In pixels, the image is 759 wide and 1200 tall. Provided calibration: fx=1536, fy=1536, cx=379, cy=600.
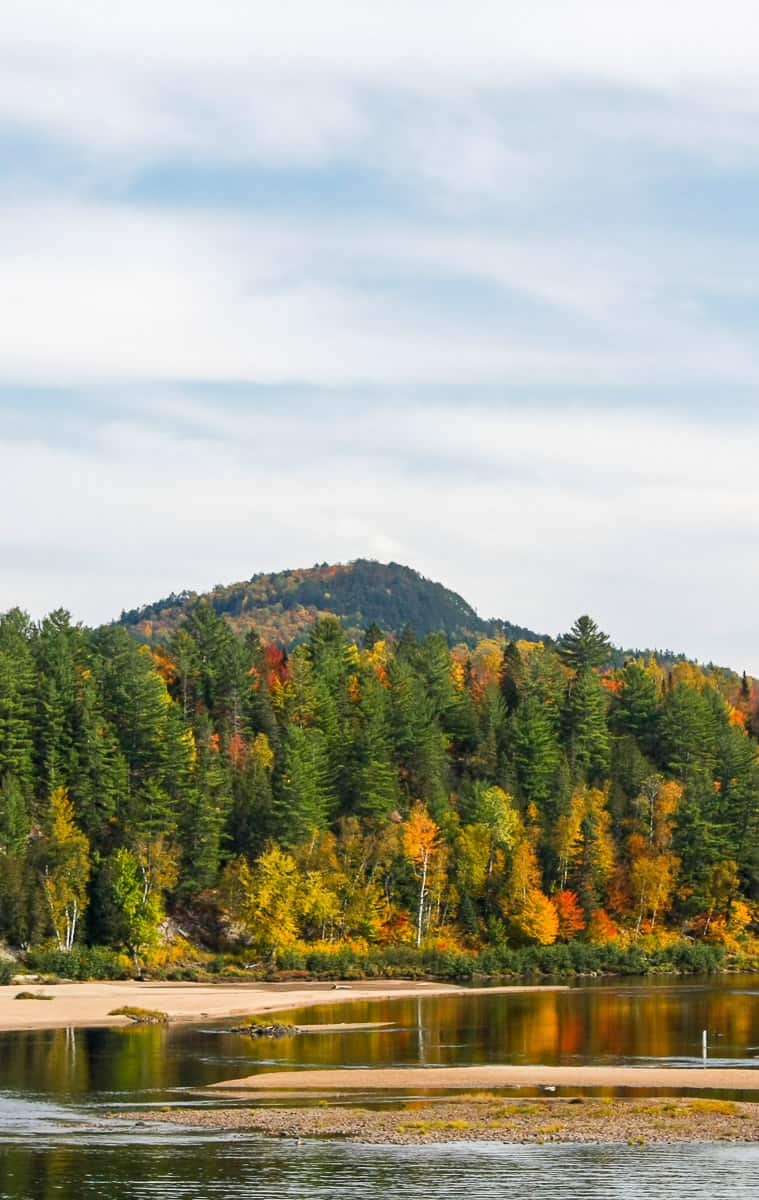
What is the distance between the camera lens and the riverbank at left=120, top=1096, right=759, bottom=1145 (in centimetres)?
4734

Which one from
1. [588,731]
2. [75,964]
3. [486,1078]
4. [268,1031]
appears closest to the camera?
[486,1078]

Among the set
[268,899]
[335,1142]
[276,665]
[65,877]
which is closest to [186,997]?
[65,877]

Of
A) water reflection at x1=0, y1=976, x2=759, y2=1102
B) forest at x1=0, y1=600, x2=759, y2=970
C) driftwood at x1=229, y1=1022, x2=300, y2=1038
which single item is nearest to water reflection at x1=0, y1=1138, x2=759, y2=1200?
water reflection at x1=0, y1=976, x2=759, y2=1102

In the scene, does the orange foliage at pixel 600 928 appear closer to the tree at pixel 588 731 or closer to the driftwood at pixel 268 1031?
the tree at pixel 588 731

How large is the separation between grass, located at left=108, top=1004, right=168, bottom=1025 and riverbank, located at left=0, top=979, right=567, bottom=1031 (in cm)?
50

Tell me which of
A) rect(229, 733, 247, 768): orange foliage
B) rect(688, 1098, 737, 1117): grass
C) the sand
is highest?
rect(229, 733, 247, 768): orange foliage

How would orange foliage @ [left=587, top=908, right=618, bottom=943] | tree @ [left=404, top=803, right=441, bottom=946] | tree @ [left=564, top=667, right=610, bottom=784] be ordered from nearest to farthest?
tree @ [left=404, top=803, right=441, bottom=946], orange foliage @ [left=587, top=908, right=618, bottom=943], tree @ [left=564, top=667, right=610, bottom=784]

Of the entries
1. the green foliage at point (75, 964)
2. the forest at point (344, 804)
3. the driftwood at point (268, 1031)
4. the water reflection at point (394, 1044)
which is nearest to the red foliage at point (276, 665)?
the forest at point (344, 804)

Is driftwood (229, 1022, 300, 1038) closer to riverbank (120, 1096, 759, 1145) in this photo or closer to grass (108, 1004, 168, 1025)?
grass (108, 1004, 168, 1025)

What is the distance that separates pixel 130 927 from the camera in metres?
115

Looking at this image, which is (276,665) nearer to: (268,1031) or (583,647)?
(583,647)

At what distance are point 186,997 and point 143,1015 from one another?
37.4 feet

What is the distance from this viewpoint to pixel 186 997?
94062mm

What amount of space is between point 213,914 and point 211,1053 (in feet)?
196
